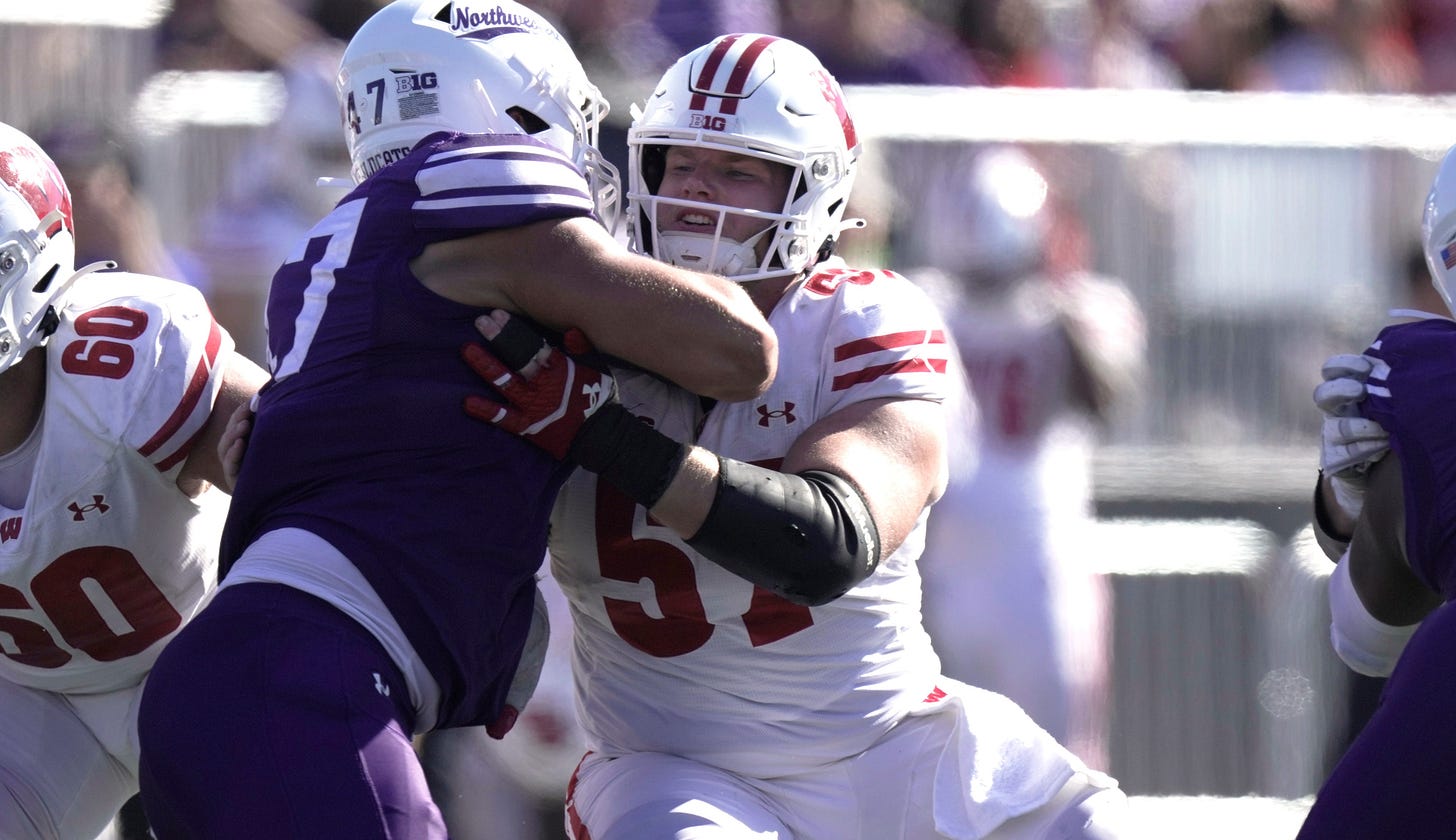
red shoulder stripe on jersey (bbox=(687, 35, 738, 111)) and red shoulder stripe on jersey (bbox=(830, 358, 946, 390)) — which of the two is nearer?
red shoulder stripe on jersey (bbox=(830, 358, 946, 390))

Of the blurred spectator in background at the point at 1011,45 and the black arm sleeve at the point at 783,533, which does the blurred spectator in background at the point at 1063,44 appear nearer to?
the blurred spectator in background at the point at 1011,45

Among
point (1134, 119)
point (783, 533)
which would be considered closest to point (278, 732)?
point (783, 533)

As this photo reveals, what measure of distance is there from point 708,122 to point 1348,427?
1098 mm

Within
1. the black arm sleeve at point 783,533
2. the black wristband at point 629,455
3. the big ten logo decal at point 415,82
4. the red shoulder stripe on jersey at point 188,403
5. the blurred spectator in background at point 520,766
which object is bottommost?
the blurred spectator in background at point 520,766

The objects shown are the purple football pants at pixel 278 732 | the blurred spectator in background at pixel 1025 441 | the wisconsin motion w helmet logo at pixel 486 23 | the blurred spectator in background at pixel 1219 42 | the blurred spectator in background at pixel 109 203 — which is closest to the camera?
the purple football pants at pixel 278 732

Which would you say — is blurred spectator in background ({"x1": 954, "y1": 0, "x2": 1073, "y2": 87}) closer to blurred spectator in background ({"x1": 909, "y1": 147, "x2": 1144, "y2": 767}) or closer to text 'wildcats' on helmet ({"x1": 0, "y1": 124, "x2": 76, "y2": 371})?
blurred spectator in background ({"x1": 909, "y1": 147, "x2": 1144, "y2": 767})

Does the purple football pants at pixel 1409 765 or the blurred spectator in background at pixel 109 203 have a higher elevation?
the purple football pants at pixel 1409 765

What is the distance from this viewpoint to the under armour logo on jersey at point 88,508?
9.87ft

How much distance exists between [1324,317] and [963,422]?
1040 millimetres

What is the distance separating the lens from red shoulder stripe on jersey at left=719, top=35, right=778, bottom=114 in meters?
3.04

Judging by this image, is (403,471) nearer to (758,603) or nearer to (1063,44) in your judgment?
(758,603)

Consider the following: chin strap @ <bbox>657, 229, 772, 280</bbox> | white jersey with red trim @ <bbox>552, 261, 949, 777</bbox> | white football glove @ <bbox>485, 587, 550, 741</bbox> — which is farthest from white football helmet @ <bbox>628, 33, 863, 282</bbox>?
white football glove @ <bbox>485, 587, 550, 741</bbox>

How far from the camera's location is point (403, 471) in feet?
8.34

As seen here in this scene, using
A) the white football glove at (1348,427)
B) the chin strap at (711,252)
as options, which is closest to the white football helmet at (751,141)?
the chin strap at (711,252)
